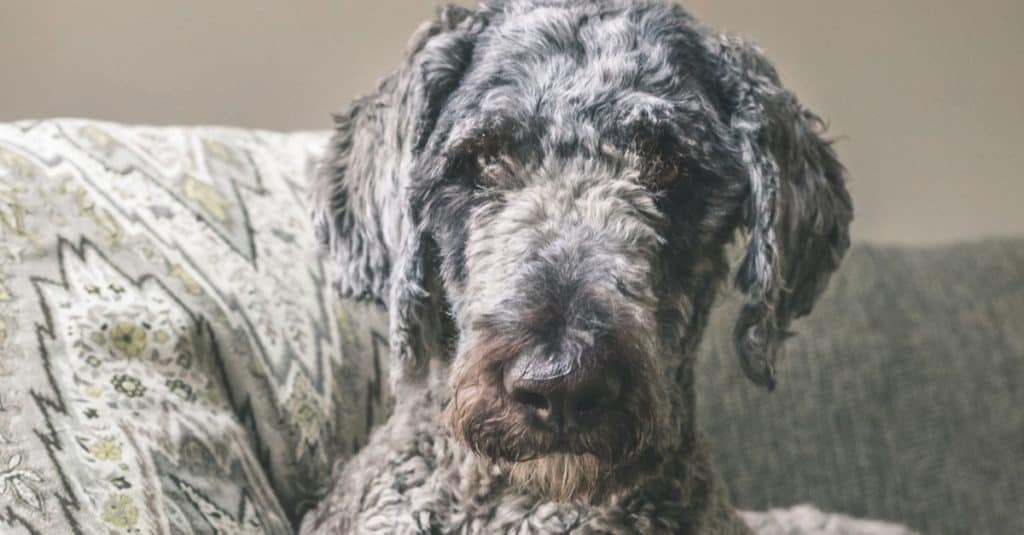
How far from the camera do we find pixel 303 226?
1.79 metres

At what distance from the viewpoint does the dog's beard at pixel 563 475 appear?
1157mm

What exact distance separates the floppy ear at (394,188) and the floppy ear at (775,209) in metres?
0.32

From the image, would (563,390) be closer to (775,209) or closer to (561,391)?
(561,391)

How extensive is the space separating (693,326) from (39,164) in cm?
86

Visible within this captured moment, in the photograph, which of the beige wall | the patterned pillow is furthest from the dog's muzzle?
the beige wall

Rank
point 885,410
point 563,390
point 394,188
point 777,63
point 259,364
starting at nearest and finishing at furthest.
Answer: point 563,390 → point 394,188 → point 259,364 → point 885,410 → point 777,63

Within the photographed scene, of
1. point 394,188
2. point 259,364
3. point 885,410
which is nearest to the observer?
point 394,188

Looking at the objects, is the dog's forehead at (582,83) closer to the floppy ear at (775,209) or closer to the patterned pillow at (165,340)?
the floppy ear at (775,209)

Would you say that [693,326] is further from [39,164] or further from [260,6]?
[260,6]

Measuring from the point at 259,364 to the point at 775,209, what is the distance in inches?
27.9

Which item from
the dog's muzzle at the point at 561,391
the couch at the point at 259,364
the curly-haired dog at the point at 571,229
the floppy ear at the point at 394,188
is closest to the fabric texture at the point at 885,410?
the couch at the point at 259,364

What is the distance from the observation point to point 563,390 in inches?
40.9

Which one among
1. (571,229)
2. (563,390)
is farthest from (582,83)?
(563,390)

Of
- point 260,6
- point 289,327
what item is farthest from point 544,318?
point 260,6
